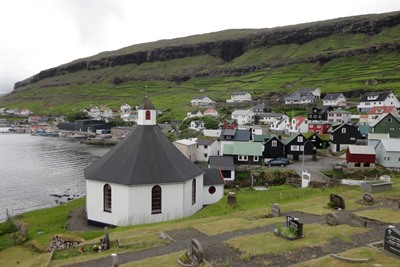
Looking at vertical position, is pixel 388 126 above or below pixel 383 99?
below

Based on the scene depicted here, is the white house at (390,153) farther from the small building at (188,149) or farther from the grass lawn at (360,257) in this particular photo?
the grass lawn at (360,257)

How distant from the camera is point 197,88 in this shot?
545 ft

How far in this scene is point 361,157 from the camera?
44250mm

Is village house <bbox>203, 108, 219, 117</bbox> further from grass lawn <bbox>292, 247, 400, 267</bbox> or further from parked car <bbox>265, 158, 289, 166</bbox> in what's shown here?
grass lawn <bbox>292, 247, 400, 267</bbox>

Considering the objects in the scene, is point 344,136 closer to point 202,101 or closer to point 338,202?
point 338,202

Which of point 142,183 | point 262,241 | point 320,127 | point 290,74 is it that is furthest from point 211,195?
point 290,74

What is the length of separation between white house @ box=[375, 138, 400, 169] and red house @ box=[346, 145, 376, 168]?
1514mm

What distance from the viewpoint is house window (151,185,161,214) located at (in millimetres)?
26562

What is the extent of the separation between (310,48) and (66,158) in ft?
471

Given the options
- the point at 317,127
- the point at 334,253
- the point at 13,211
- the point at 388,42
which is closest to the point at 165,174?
the point at 334,253

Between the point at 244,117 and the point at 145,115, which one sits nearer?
the point at 145,115

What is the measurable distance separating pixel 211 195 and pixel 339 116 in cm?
5525

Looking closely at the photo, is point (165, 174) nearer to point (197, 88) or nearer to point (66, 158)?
point (66, 158)

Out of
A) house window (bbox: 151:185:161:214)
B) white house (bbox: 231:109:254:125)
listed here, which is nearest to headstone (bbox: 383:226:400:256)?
house window (bbox: 151:185:161:214)
